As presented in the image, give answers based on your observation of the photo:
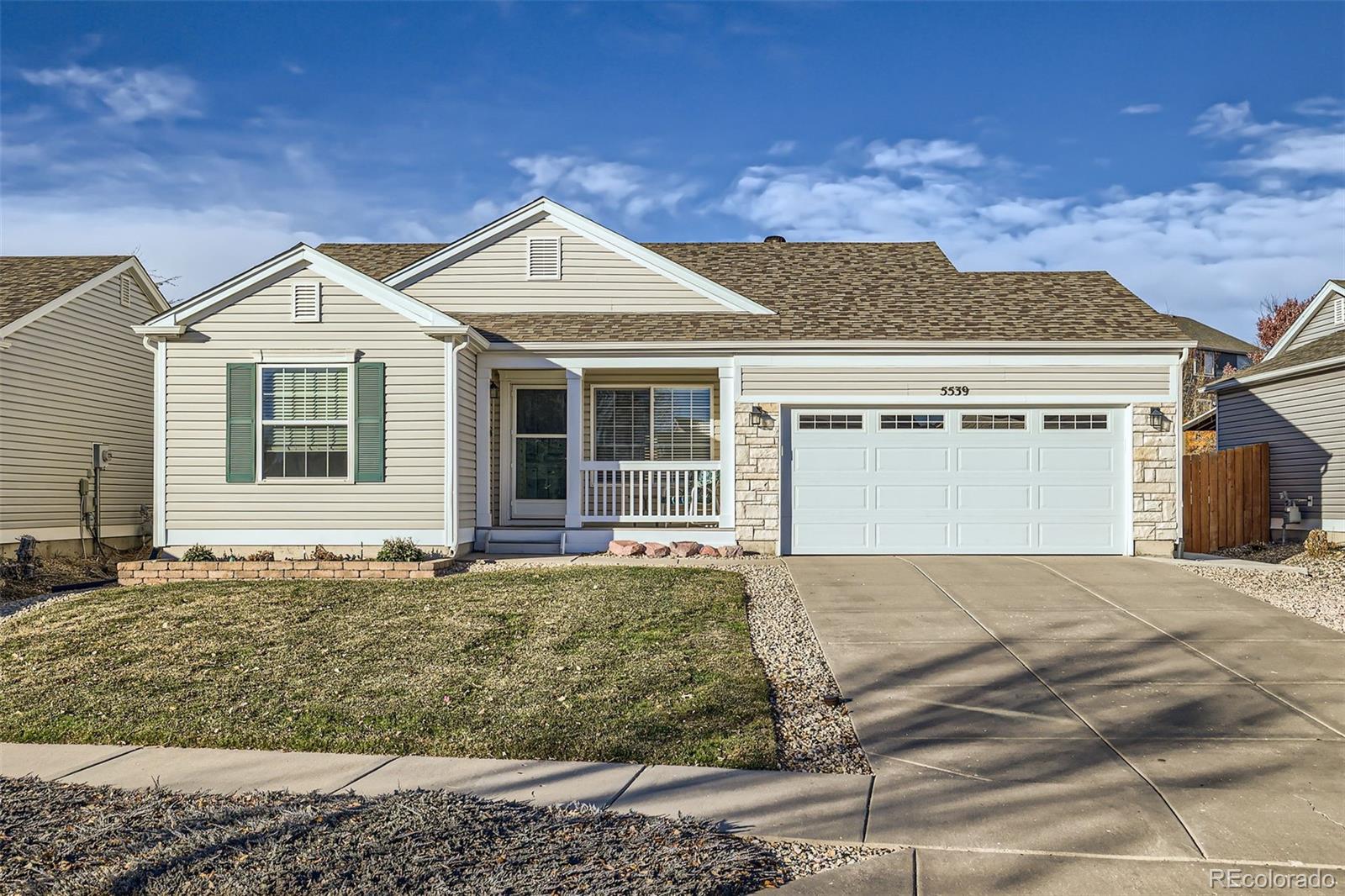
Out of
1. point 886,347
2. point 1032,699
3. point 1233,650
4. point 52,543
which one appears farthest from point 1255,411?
point 52,543

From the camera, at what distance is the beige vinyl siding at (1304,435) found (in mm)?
15852

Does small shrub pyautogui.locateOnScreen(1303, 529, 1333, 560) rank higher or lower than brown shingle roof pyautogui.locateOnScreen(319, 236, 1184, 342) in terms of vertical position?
lower

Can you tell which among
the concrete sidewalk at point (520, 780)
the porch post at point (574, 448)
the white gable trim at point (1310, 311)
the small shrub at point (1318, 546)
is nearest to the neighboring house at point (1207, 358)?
the white gable trim at point (1310, 311)

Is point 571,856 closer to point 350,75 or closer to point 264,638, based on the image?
point 264,638

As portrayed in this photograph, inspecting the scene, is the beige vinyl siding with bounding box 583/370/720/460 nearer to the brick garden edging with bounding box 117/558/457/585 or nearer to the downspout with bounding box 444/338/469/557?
the downspout with bounding box 444/338/469/557

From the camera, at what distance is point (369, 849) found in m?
4.14

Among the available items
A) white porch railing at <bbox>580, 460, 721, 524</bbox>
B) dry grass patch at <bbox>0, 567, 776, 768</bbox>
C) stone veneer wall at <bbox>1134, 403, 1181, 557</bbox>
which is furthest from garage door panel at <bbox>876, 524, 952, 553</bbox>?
dry grass patch at <bbox>0, 567, 776, 768</bbox>

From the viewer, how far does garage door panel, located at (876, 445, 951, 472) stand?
13102mm

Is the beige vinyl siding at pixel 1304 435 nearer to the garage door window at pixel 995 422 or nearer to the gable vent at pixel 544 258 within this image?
the garage door window at pixel 995 422

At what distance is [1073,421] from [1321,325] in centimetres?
833

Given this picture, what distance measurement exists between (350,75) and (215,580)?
293 inches

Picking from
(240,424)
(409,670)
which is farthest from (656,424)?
(409,670)

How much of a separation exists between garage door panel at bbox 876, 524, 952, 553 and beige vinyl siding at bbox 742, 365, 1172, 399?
180cm

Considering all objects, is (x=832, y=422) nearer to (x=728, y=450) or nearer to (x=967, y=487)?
(x=728, y=450)
